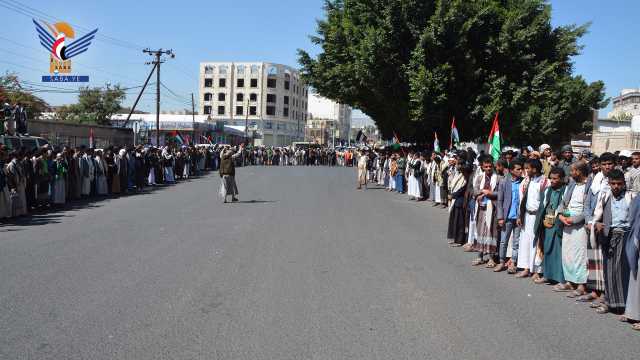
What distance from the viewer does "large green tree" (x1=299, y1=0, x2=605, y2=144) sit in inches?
1024

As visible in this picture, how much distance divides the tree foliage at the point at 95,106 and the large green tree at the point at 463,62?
4708cm

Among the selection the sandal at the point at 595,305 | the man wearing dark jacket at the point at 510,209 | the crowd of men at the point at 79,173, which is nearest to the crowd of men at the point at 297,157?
the crowd of men at the point at 79,173

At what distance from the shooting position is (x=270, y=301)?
707cm

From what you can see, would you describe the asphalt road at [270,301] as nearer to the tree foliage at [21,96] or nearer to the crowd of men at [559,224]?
the crowd of men at [559,224]

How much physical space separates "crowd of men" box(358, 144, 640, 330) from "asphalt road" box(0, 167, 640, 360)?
1.17 ft

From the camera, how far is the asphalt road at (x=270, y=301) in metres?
5.53

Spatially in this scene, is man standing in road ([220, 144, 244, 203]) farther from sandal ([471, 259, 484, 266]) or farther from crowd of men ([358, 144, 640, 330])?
sandal ([471, 259, 484, 266])

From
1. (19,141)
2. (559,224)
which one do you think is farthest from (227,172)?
(559,224)

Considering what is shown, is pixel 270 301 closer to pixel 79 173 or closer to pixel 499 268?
pixel 499 268

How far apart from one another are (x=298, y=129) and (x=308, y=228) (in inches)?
3923

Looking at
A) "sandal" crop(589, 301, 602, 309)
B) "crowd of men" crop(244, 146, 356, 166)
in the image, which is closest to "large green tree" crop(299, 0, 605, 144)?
"sandal" crop(589, 301, 602, 309)

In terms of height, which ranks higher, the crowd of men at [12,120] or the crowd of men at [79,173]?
the crowd of men at [12,120]

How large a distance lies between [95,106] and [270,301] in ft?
226

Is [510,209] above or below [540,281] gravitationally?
above
